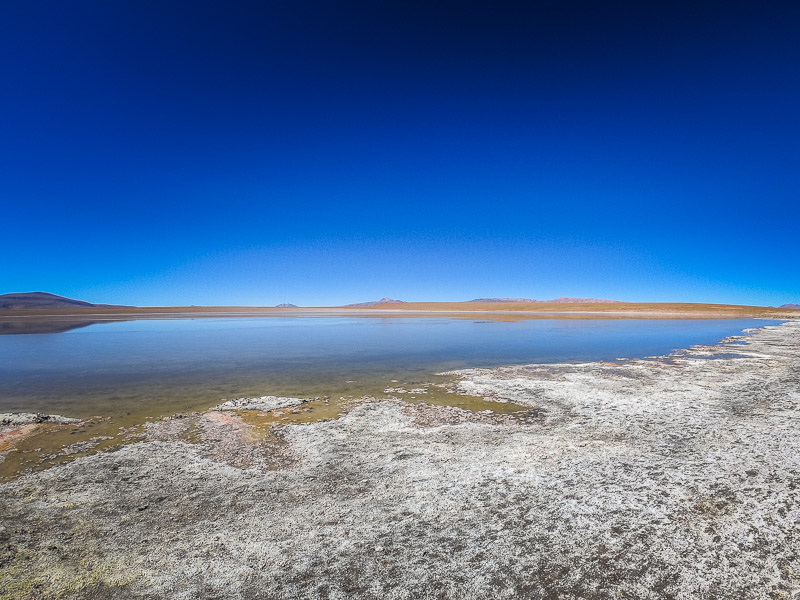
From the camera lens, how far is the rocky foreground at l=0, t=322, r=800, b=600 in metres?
2.89

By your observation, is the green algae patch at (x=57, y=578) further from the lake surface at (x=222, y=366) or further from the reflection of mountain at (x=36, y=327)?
the reflection of mountain at (x=36, y=327)

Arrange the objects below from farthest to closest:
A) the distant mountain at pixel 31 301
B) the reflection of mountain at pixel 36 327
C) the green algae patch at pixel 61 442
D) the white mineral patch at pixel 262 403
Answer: the distant mountain at pixel 31 301 < the reflection of mountain at pixel 36 327 < the white mineral patch at pixel 262 403 < the green algae patch at pixel 61 442

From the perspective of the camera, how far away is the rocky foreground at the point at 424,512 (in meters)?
2.89

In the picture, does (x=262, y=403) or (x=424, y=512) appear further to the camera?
(x=262, y=403)

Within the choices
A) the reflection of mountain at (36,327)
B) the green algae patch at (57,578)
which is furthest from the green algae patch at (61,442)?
the reflection of mountain at (36,327)

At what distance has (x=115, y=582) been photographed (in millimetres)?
2928

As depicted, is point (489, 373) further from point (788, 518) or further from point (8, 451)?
point (8, 451)

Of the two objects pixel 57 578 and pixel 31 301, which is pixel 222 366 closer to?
pixel 57 578

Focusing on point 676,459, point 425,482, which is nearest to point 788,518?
point 676,459

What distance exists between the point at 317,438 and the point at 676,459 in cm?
475

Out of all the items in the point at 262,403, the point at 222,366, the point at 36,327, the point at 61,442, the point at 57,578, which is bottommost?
the point at 57,578

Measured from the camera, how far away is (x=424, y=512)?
148 inches

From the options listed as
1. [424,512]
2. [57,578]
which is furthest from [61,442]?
[424,512]

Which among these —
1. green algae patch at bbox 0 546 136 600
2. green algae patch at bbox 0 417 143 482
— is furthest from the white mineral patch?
green algae patch at bbox 0 546 136 600
